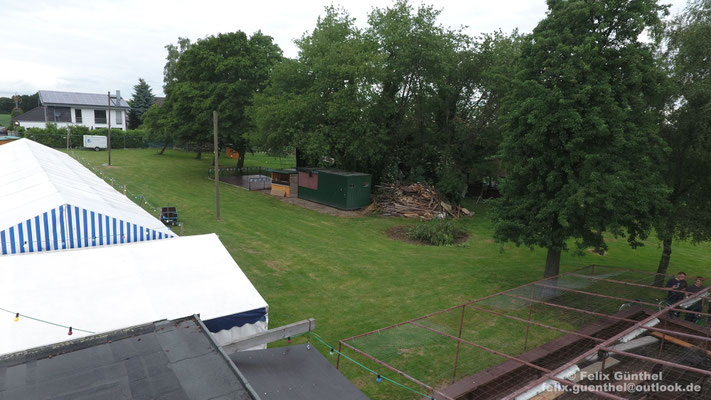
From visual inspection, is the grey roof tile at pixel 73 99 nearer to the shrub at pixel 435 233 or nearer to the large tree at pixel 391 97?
the large tree at pixel 391 97

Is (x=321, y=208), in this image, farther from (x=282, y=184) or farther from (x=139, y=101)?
(x=139, y=101)

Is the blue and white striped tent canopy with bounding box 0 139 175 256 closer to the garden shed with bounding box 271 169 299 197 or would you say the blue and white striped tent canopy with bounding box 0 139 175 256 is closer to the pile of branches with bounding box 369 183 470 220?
the pile of branches with bounding box 369 183 470 220

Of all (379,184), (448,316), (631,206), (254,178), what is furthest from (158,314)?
(254,178)

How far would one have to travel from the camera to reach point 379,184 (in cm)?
3259

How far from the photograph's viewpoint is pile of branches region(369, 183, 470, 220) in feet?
88.9

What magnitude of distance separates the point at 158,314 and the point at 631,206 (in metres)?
13.0

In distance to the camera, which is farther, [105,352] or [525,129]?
[525,129]

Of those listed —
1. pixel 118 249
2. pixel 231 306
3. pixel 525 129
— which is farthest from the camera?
pixel 525 129

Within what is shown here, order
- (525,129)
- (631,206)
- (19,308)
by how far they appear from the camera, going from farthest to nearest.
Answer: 1. (525,129)
2. (631,206)
3. (19,308)

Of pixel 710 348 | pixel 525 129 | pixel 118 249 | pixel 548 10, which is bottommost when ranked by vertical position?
pixel 710 348

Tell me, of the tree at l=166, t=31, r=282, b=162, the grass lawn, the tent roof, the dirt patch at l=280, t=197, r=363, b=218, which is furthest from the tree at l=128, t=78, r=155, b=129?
→ the tent roof

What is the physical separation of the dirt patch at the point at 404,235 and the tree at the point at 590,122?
348 inches

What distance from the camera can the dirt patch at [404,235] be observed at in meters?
21.7

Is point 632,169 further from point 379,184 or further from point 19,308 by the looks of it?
point 379,184
